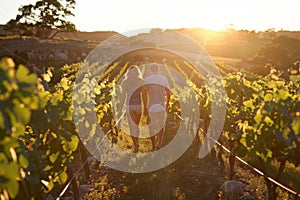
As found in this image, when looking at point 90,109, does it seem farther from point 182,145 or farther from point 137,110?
point 182,145

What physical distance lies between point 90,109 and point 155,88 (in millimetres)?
1831

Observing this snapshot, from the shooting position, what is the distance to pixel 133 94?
10844mm

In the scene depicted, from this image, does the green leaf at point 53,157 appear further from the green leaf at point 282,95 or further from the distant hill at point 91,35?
the distant hill at point 91,35

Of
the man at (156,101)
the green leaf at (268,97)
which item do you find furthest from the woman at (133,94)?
the green leaf at (268,97)

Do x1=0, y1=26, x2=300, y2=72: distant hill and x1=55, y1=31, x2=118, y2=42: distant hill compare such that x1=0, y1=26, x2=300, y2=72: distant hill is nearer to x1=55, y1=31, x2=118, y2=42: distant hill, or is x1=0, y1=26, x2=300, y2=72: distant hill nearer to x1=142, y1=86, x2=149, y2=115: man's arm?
x1=55, y1=31, x2=118, y2=42: distant hill

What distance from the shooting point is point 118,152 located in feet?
37.2

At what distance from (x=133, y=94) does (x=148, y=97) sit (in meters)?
0.41

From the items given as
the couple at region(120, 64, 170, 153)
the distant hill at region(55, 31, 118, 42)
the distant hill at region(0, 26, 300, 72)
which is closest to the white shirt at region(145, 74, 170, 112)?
the couple at region(120, 64, 170, 153)

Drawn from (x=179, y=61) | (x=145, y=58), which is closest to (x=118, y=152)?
(x=145, y=58)

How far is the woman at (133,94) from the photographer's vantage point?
1073 cm

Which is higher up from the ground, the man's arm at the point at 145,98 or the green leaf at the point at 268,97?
the green leaf at the point at 268,97

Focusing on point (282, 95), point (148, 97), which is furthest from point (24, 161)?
point (148, 97)

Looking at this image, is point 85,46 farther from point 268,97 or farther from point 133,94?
point 268,97

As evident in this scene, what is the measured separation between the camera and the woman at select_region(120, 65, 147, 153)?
10734 millimetres
